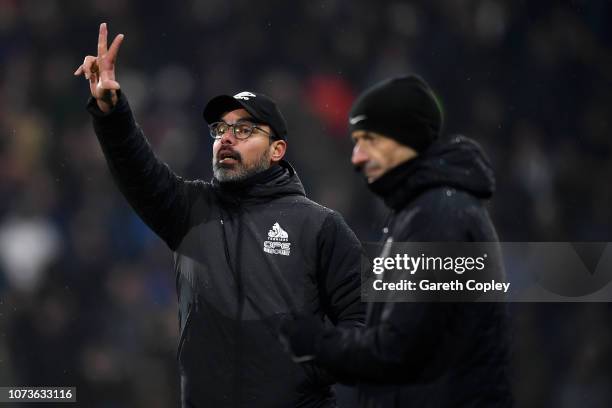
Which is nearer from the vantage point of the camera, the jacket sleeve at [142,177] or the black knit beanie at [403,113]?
the black knit beanie at [403,113]

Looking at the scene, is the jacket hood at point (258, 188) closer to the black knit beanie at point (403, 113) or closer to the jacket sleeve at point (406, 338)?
the black knit beanie at point (403, 113)

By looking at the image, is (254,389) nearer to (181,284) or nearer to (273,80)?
(181,284)

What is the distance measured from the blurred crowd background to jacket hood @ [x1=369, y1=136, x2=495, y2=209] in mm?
4174

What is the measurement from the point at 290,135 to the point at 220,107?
3525mm

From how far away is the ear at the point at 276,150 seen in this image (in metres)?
3.90

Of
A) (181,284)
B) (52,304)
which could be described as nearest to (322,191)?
(52,304)

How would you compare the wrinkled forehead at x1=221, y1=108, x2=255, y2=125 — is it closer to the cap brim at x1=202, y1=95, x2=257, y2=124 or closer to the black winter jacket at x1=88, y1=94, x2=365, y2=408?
the cap brim at x1=202, y1=95, x2=257, y2=124

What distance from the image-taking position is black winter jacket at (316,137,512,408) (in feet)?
7.80

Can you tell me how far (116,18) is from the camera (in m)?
8.05

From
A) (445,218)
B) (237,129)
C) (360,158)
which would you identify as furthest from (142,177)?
(445,218)

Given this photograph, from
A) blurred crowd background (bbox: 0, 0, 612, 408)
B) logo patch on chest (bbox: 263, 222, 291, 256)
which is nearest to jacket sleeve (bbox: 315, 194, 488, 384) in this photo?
logo patch on chest (bbox: 263, 222, 291, 256)

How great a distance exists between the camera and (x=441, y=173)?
2457 millimetres

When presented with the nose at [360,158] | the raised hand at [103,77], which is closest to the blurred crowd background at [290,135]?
the raised hand at [103,77]

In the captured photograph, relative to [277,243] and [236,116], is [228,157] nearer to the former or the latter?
[236,116]
